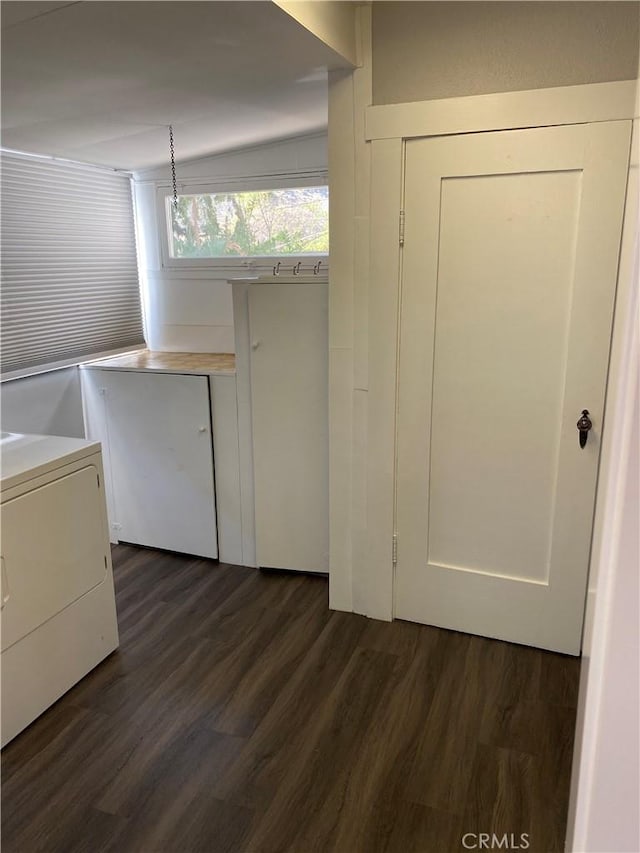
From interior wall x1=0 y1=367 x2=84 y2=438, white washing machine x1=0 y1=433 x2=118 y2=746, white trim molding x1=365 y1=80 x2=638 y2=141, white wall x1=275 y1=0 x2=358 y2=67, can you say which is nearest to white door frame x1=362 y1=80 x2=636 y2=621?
white trim molding x1=365 y1=80 x2=638 y2=141

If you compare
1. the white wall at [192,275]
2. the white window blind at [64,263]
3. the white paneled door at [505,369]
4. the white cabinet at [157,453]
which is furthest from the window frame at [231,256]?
the white paneled door at [505,369]

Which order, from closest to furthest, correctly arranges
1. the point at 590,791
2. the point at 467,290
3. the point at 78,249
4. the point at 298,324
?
the point at 590,791, the point at 467,290, the point at 298,324, the point at 78,249

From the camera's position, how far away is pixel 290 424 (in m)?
2.84

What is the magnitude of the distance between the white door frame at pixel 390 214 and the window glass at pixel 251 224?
3.28 feet

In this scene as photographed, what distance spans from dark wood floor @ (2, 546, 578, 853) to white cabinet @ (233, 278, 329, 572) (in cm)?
38

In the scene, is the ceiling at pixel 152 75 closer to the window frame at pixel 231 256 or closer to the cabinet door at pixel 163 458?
the window frame at pixel 231 256

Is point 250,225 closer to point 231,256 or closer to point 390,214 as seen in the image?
point 231,256

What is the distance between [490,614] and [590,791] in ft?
6.80

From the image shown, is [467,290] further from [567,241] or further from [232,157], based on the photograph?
[232,157]

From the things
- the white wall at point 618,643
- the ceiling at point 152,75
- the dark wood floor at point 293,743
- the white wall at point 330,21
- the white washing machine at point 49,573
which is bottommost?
the dark wood floor at point 293,743

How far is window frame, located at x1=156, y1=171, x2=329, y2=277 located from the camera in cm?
329

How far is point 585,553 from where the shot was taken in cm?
229

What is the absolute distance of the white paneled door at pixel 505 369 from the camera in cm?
206

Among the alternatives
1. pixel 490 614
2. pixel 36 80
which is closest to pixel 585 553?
pixel 490 614
